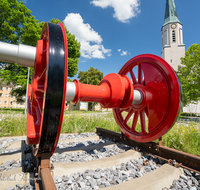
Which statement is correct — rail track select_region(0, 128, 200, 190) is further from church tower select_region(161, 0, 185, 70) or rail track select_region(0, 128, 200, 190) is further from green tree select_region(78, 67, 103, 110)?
church tower select_region(161, 0, 185, 70)

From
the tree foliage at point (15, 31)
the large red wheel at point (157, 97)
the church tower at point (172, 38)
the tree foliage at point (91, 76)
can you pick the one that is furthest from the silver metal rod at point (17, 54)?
the church tower at point (172, 38)

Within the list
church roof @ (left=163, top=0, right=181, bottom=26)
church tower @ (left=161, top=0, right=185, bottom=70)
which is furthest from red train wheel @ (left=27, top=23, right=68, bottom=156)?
church roof @ (left=163, top=0, right=181, bottom=26)

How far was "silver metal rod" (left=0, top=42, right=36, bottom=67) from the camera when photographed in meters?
1.43

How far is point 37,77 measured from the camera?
192cm

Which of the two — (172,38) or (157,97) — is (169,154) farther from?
(172,38)

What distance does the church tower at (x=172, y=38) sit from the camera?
110 ft

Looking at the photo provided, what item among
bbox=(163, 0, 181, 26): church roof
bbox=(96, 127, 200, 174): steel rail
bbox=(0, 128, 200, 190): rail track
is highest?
bbox=(163, 0, 181, 26): church roof

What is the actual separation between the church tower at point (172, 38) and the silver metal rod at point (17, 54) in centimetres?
3588

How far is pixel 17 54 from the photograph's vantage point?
4.88ft

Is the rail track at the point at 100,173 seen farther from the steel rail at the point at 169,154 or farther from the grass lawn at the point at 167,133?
the grass lawn at the point at 167,133

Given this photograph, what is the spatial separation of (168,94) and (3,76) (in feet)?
53.6

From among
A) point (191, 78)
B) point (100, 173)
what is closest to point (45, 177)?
point (100, 173)

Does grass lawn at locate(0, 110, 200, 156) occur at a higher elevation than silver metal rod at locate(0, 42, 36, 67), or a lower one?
lower

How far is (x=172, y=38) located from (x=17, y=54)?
4221 cm
